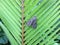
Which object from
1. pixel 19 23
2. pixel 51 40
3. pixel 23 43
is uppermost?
pixel 19 23

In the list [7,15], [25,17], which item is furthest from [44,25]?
[7,15]

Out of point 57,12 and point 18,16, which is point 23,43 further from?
point 57,12

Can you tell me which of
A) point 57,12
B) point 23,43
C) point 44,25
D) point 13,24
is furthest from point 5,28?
point 57,12

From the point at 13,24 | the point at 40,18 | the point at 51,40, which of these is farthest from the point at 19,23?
the point at 51,40

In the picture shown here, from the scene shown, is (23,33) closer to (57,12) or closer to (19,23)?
(19,23)

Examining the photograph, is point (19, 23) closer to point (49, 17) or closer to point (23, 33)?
point (23, 33)

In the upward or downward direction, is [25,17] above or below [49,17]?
above

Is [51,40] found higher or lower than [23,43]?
lower
